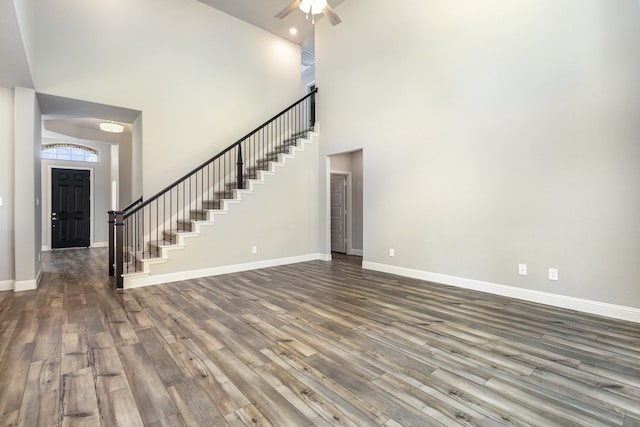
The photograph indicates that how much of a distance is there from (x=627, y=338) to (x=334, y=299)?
8.75 ft

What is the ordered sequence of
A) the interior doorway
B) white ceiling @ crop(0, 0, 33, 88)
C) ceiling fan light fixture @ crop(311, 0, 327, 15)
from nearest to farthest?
1. white ceiling @ crop(0, 0, 33, 88)
2. ceiling fan light fixture @ crop(311, 0, 327, 15)
3. the interior doorway

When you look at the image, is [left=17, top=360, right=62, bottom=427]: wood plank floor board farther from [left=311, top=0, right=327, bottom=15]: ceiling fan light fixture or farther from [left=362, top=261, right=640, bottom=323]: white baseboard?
[left=311, top=0, right=327, bottom=15]: ceiling fan light fixture

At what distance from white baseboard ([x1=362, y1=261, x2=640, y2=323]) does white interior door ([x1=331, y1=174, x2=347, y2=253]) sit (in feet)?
8.82

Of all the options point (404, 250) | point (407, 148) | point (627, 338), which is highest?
point (407, 148)

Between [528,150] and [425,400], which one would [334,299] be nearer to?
[425,400]

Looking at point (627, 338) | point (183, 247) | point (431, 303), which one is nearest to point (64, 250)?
point (183, 247)

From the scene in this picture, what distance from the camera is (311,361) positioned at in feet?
7.06

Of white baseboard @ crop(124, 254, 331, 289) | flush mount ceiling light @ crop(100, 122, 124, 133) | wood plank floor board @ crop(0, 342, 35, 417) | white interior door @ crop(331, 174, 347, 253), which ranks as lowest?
wood plank floor board @ crop(0, 342, 35, 417)

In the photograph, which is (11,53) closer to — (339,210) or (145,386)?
(145,386)

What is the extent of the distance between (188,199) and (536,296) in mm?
5691

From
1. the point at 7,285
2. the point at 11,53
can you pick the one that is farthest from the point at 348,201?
the point at 7,285

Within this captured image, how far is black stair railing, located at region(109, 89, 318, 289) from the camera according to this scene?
4812mm

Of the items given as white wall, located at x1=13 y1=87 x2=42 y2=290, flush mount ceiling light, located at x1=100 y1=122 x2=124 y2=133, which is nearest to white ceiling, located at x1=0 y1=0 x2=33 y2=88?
white wall, located at x1=13 y1=87 x2=42 y2=290

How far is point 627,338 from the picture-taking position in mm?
2543
